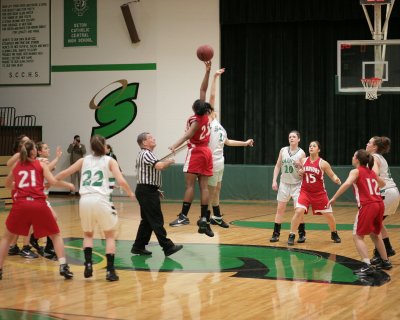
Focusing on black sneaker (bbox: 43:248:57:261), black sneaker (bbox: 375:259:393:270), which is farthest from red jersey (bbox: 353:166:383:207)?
black sneaker (bbox: 43:248:57:261)

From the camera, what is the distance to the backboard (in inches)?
559

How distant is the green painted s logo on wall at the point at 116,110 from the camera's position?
21391 mm

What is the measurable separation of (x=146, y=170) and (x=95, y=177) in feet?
4.69

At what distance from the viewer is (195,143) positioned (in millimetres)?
10008

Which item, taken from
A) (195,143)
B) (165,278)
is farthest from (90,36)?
(165,278)

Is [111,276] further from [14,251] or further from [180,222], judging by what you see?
[14,251]

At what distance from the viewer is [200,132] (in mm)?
9875

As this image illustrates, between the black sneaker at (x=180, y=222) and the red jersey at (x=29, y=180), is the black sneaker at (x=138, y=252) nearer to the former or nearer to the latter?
the black sneaker at (x=180, y=222)

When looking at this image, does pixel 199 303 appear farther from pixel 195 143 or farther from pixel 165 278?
pixel 195 143

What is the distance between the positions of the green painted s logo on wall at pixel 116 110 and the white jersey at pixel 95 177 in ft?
44.9

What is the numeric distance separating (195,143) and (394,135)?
11.3m

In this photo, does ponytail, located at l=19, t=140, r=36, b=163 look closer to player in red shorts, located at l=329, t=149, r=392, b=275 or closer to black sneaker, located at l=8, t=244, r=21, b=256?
black sneaker, located at l=8, t=244, r=21, b=256

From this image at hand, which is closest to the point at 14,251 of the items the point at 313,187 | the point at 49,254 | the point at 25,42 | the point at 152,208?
the point at 49,254

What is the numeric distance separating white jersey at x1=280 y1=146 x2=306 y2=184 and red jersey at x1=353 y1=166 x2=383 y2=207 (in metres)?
2.83
